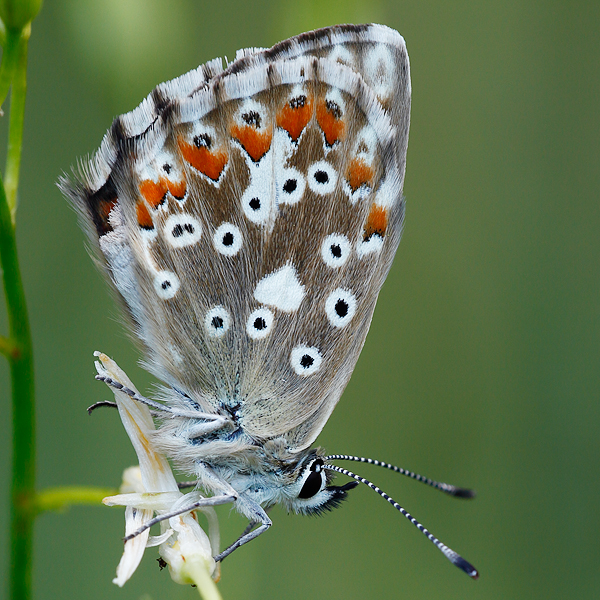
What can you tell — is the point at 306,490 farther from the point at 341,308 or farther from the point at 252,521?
the point at 341,308

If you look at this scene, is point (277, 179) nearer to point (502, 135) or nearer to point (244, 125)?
point (244, 125)

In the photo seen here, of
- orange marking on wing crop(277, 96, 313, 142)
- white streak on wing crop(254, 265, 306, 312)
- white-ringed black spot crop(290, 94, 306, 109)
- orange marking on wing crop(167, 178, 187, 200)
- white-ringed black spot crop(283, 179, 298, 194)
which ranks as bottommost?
white streak on wing crop(254, 265, 306, 312)

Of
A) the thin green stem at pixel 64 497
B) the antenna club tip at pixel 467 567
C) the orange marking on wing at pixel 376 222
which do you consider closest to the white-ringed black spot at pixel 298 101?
the orange marking on wing at pixel 376 222

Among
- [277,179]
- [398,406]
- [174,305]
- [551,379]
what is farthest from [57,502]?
[551,379]

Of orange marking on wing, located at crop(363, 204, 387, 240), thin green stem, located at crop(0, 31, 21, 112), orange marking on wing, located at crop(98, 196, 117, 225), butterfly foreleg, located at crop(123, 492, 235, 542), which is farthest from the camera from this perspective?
orange marking on wing, located at crop(363, 204, 387, 240)

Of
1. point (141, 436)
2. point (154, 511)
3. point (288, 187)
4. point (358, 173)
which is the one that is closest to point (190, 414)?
point (141, 436)

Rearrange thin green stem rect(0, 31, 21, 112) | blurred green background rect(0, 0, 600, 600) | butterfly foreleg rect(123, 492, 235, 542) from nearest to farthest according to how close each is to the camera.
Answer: thin green stem rect(0, 31, 21, 112) < butterfly foreleg rect(123, 492, 235, 542) < blurred green background rect(0, 0, 600, 600)

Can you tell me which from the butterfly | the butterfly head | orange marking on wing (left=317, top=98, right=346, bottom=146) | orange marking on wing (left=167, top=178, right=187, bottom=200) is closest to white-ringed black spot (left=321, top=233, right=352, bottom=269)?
the butterfly

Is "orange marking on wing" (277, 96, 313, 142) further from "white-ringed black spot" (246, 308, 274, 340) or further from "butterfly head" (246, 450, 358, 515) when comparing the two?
"butterfly head" (246, 450, 358, 515)
